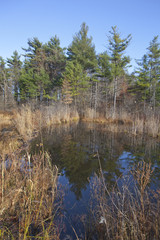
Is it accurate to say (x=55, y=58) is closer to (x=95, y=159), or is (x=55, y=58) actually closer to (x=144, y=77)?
(x=144, y=77)

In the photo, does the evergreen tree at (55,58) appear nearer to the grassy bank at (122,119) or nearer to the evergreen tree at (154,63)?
the grassy bank at (122,119)

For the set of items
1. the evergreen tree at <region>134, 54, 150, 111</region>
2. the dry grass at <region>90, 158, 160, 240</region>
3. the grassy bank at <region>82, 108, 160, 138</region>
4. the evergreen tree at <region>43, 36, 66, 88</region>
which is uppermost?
the evergreen tree at <region>43, 36, 66, 88</region>

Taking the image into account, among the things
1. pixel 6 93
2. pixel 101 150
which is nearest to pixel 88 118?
pixel 101 150

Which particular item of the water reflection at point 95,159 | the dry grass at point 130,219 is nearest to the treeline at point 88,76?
the water reflection at point 95,159

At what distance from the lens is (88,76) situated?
17.6 meters

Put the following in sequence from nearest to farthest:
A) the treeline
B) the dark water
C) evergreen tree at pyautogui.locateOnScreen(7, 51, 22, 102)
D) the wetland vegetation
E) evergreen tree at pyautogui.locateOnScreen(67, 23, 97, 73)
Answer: the wetland vegetation
the dark water
the treeline
evergreen tree at pyautogui.locateOnScreen(67, 23, 97, 73)
evergreen tree at pyautogui.locateOnScreen(7, 51, 22, 102)

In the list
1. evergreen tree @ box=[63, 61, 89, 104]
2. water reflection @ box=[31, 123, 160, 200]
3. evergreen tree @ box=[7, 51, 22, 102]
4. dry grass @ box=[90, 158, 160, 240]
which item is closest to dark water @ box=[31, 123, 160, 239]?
water reflection @ box=[31, 123, 160, 200]

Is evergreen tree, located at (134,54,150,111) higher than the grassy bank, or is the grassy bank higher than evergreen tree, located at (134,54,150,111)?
evergreen tree, located at (134,54,150,111)

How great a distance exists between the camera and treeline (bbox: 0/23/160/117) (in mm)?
14225

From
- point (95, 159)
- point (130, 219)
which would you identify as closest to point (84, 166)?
point (95, 159)

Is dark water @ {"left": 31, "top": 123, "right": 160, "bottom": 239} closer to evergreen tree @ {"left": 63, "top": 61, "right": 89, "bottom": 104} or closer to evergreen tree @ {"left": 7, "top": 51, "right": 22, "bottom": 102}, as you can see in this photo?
evergreen tree @ {"left": 63, "top": 61, "right": 89, "bottom": 104}

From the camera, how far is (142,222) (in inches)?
58.6

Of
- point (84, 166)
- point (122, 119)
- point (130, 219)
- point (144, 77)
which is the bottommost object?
point (84, 166)

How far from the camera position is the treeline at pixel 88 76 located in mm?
14225
